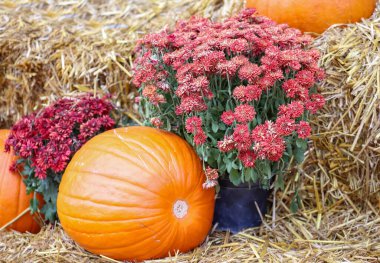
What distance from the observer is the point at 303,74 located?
5.81 ft

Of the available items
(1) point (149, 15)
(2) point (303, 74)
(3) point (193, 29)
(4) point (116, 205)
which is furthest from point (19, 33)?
(2) point (303, 74)

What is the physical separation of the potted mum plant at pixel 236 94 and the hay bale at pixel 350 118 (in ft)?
0.73

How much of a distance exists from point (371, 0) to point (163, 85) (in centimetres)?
114

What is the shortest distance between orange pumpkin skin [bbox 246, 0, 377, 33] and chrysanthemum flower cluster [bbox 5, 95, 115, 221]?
0.88 m

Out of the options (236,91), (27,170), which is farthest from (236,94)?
(27,170)

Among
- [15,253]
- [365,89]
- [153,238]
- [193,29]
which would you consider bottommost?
[15,253]

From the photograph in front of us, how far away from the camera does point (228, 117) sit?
1.69 meters

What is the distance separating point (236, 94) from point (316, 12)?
0.83 meters

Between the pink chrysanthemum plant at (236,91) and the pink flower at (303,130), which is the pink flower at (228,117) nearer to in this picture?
the pink chrysanthemum plant at (236,91)

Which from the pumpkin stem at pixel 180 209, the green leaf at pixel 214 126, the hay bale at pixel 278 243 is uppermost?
the green leaf at pixel 214 126

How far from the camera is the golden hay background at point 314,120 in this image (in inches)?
76.0

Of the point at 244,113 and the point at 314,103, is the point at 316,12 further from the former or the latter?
the point at 244,113

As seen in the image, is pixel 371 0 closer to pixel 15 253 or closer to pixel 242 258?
pixel 242 258

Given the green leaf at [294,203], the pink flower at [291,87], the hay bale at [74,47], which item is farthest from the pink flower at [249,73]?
the hay bale at [74,47]
